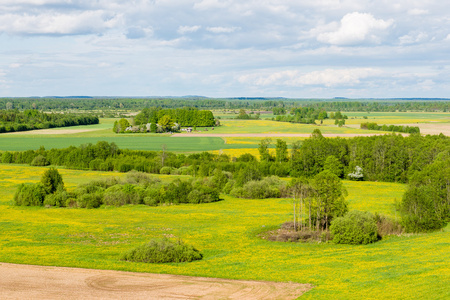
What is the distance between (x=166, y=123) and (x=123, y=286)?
504ft

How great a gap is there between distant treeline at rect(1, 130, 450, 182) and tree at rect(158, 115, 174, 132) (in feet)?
240

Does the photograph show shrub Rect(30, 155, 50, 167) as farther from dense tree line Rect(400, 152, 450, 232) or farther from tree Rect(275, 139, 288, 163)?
dense tree line Rect(400, 152, 450, 232)

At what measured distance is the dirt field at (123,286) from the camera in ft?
90.2

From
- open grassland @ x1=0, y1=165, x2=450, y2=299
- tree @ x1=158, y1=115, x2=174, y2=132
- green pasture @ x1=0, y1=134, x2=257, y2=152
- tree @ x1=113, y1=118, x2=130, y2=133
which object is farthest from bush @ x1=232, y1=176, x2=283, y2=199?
tree @ x1=158, y1=115, x2=174, y2=132

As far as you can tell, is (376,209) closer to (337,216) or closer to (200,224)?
(337,216)

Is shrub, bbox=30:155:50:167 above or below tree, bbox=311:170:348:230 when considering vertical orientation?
below

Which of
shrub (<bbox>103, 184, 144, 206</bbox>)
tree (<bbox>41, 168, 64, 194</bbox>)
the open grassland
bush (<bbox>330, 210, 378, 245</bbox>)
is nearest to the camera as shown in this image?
the open grassland

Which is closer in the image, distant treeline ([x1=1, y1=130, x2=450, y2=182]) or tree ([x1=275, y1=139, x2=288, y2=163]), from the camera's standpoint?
distant treeline ([x1=1, y1=130, x2=450, y2=182])

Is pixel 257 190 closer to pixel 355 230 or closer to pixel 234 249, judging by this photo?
pixel 355 230

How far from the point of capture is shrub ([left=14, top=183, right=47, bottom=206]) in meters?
63.8

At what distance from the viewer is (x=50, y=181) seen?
215 feet

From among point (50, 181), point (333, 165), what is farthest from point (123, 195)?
point (333, 165)

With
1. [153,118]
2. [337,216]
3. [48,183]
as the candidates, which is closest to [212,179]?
[48,183]

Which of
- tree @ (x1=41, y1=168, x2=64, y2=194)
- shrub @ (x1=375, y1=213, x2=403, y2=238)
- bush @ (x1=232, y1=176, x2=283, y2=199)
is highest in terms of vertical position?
tree @ (x1=41, y1=168, x2=64, y2=194)
